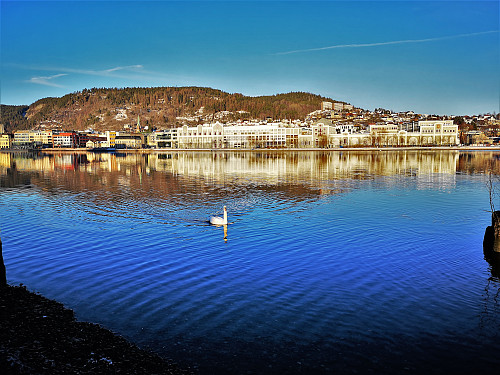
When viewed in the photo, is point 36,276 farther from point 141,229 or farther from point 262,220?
point 262,220

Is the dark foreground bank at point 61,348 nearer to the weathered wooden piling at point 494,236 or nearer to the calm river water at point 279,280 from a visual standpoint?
the calm river water at point 279,280

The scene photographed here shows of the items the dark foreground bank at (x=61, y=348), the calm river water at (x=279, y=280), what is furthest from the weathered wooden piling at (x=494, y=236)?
the dark foreground bank at (x=61, y=348)

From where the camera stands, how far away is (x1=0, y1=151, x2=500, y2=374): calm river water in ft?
28.9

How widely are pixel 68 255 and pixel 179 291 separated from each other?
639 cm

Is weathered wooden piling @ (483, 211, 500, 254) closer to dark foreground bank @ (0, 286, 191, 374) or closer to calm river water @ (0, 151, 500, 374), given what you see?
calm river water @ (0, 151, 500, 374)

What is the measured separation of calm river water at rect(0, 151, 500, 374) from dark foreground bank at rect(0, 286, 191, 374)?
0.55m

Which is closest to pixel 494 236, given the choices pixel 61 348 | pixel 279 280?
pixel 279 280

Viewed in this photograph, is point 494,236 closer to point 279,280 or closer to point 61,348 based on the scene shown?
point 279,280

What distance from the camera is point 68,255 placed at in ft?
53.8

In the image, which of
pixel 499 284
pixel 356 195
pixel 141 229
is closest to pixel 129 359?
pixel 499 284

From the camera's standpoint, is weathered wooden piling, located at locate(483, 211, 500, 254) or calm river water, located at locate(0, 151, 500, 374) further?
weathered wooden piling, located at locate(483, 211, 500, 254)

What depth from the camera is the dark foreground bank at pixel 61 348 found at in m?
7.39

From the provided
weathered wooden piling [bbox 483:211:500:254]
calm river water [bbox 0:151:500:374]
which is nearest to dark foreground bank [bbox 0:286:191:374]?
calm river water [bbox 0:151:500:374]

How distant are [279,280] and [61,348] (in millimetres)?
6937
